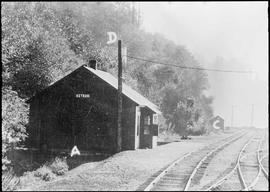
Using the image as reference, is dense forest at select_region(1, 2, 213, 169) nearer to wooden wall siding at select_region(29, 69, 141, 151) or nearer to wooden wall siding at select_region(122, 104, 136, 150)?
wooden wall siding at select_region(29, 69, 141, 151)

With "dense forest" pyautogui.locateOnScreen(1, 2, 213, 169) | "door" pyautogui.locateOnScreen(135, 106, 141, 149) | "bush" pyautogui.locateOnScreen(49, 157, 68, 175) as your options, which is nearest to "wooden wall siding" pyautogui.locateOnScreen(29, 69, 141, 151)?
"door" pyautogui.locateOnScreen(135, 106, 141, 149)

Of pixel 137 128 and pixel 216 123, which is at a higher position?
pixel 137 128

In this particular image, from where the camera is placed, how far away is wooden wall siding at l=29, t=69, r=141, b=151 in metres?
27.7

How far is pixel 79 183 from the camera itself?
1495cm

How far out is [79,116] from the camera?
28062 millimetres

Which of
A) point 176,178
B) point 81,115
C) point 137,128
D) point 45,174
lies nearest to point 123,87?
point 137,128

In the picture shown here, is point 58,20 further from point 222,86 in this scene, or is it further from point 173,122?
point 222,86

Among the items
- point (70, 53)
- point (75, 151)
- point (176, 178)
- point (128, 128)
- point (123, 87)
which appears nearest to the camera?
point (176, 178)

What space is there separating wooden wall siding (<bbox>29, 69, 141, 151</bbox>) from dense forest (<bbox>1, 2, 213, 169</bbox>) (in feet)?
4.95

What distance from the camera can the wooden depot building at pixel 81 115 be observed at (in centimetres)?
2766

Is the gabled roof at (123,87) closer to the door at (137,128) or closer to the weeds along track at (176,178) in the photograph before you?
the door at (137,128)

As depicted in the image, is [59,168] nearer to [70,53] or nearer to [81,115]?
[81,115]

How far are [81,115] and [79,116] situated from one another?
177 millimetres

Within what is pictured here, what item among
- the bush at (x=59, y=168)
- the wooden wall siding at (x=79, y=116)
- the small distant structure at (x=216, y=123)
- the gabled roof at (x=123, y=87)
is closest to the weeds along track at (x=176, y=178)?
the bush at (x=59, y=168)
